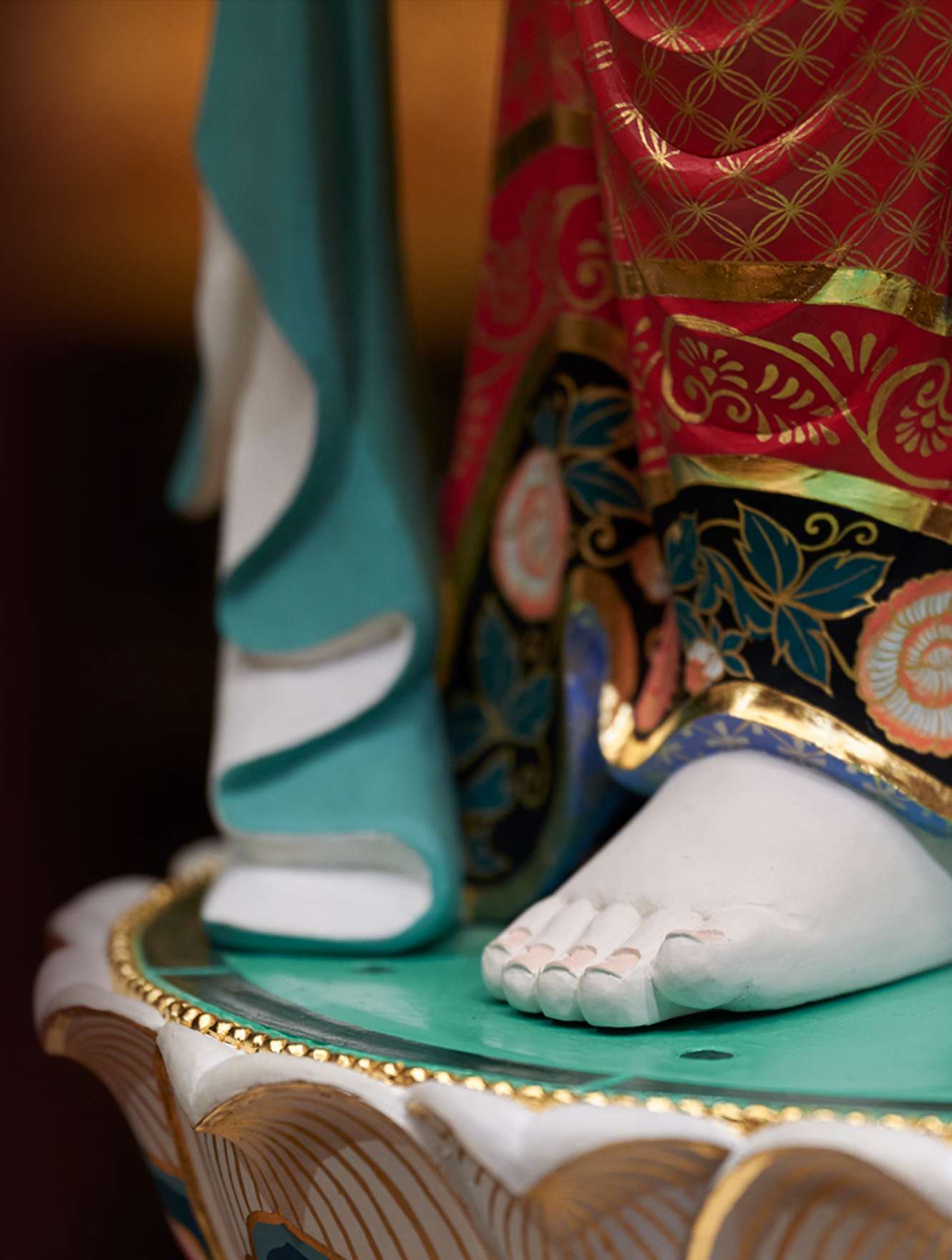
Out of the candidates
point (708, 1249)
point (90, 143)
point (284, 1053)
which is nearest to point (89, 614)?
point (90, 143)

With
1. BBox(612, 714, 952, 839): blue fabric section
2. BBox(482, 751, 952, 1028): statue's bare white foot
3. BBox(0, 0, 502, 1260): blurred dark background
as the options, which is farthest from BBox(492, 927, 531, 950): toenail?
BBox(0, 0, 502, 1260): blurred dark background

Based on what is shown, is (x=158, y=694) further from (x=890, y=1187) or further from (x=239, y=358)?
(x=890, y=1187)

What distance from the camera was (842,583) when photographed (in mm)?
600

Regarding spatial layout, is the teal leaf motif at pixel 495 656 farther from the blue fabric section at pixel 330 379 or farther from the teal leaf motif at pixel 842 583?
the teal leaf motif at pixel 842 583

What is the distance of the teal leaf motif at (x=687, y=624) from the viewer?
0.65 metres

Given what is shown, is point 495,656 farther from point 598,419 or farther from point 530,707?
point 598,419

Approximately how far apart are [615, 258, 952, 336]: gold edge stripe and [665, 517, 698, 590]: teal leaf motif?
0.32 ft

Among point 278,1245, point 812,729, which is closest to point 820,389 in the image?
point 812,729

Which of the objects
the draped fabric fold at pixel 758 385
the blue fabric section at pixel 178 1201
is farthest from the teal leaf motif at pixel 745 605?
the blue fabric section at pixel 178 1201

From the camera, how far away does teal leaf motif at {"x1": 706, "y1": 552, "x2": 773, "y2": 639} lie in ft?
2.02

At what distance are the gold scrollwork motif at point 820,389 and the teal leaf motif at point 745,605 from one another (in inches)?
2.3

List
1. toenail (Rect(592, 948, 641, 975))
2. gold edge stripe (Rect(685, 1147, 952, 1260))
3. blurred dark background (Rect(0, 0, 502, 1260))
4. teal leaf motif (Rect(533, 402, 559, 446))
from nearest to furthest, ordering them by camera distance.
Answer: gold edge stripe (Rect(685, 1147, 952, 1260)) < toenail (Rect(592, 948, 641, 975)) < teal leaf motif (Rect(533, 402, 559, 446)) < blurred dark background (Rect(0, 0, 502, 1260))

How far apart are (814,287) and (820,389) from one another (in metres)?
0.04

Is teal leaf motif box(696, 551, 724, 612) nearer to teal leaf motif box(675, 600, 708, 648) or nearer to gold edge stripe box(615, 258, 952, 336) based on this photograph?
teal leaf motif box(675, 600, 708, 648)
